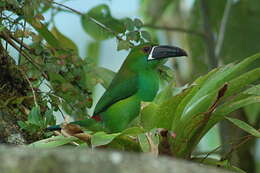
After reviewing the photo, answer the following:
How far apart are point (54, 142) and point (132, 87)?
0.93 meters

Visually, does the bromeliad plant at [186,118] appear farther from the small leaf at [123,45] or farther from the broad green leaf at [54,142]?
the small leaf at [123,45]

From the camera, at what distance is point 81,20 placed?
3.17 metres

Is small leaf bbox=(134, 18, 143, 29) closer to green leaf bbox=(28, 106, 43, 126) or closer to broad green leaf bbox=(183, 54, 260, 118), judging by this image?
broad green leaf bbox=(183, 54, 260, 118)

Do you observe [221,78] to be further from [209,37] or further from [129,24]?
[209,37]

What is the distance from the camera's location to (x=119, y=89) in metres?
2.96

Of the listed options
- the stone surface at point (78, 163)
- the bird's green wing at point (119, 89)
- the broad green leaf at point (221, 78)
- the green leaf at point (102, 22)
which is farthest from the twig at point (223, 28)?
the stone surface at point (78, 163)

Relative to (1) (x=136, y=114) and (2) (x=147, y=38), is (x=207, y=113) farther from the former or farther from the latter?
(1) (x=136, y=114)

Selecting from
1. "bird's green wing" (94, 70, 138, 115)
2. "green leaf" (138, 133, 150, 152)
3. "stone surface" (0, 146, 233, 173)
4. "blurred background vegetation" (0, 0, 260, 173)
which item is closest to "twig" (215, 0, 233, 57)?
"blurred background vegetation" (0, 0, 260, 173)

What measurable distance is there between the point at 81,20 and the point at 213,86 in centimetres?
100

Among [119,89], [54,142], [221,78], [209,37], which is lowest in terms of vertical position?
[54,142]

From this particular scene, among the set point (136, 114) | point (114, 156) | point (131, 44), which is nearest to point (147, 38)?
point (131, 44)

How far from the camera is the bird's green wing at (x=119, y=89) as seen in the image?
9.48 feet

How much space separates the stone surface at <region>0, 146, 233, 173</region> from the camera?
1119mm

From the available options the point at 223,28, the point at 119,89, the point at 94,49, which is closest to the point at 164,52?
the point at 119,89
